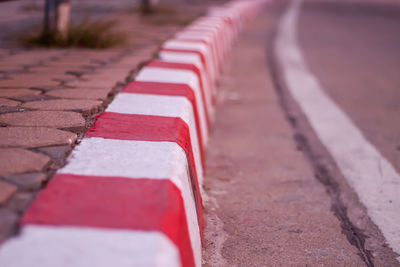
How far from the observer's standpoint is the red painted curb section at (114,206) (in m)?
1.11

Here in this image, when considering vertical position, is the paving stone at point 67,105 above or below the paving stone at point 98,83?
above

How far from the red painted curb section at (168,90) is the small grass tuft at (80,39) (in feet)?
6.60

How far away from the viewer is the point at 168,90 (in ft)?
8.01

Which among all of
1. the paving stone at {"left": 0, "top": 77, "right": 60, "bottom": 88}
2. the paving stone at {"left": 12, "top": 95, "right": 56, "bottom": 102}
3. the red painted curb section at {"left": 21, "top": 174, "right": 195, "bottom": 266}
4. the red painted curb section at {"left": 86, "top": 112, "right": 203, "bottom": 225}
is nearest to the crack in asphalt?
the red painted curb section at {"left": 86, "top": 112, "right": 203, "bottom": 225}

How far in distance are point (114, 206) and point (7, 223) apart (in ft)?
0.80

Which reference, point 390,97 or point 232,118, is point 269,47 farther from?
point 232,118

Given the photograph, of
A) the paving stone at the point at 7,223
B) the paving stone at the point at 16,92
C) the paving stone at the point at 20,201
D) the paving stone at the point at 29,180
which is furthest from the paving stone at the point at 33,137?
the paving stone at the point at 16,92

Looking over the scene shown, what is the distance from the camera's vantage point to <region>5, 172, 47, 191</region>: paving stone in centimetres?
130

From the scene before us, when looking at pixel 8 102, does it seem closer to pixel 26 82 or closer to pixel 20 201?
pixel 26 82

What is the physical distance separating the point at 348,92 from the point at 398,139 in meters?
1.46

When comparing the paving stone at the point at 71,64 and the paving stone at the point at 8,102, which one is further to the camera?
the paving stone at the point at 71,64

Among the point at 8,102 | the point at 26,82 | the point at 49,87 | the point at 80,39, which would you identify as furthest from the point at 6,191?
the point at 80,39

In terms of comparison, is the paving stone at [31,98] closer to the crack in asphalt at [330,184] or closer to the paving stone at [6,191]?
the paving stone at [6,191]

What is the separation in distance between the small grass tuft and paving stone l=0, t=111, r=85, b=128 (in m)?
2.52
